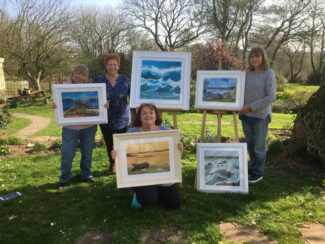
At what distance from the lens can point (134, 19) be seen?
3406 centimetres

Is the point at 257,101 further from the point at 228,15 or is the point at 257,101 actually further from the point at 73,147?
the point at 228,15

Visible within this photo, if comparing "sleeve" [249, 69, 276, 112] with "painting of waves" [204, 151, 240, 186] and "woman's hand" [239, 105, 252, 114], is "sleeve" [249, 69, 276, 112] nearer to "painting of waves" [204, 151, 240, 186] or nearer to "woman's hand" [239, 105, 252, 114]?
"woman's hand" [239, 105, 252, 114]

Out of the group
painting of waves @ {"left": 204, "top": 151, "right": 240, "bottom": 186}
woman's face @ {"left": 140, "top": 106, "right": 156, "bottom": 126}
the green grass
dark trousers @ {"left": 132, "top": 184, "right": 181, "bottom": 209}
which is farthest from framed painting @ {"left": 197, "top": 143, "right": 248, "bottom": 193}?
woman's face @ {"left": 140, "top": 106, "right": 156, "bottom": 126}

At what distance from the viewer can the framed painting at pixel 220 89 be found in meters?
5.19

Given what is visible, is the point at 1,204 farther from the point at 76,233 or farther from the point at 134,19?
the point at 134,19

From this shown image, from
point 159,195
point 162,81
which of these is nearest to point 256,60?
point 162,81

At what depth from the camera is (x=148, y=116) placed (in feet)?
14.9

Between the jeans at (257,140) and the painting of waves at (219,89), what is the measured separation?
618 mm

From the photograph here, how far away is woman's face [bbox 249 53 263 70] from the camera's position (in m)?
5.16

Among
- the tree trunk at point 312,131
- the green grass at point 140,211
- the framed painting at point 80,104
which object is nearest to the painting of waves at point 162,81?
the framed painting at point 80,104

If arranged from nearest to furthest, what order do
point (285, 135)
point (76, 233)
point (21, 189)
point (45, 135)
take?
point (76, 233)
point (21, 189)
point (285, 135)
point (45, 135)

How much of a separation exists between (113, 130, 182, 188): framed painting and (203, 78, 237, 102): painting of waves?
1.12 metres

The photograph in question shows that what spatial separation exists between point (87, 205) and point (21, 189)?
1.44m

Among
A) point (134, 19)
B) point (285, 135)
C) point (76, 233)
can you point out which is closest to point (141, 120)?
point (76, 233)
